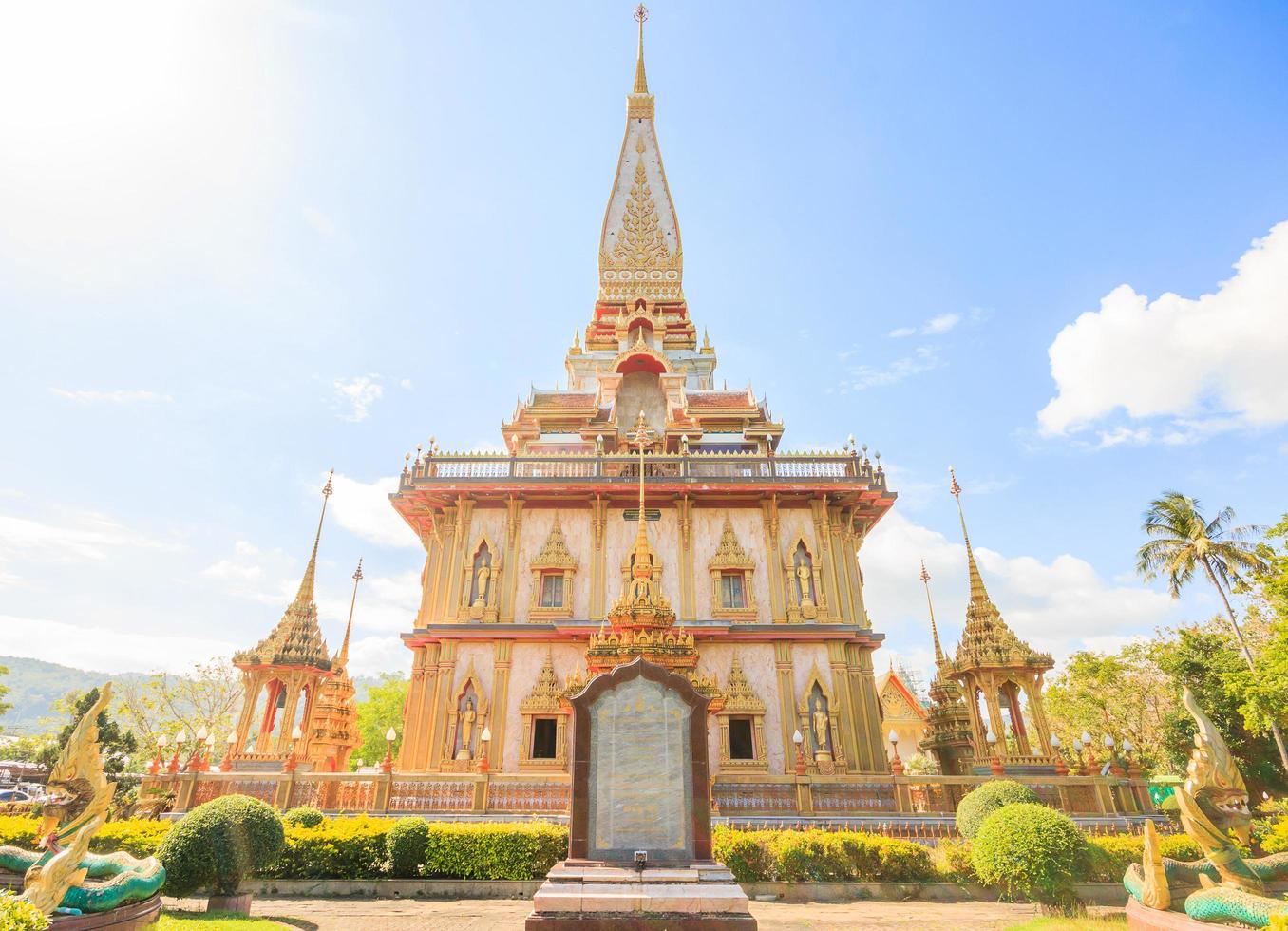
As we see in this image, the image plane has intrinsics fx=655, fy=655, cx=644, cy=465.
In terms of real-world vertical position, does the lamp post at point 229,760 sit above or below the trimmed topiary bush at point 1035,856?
above

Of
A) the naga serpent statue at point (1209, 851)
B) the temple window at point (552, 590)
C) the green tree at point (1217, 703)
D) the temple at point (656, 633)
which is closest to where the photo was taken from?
the naga serpent statue at point (1209, 851)

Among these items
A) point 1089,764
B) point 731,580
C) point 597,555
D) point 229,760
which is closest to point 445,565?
point 597,555

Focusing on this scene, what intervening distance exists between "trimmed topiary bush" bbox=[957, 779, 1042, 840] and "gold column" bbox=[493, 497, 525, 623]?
12.5 meters

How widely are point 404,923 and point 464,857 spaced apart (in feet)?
7.01

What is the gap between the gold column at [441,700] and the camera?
17.7 m

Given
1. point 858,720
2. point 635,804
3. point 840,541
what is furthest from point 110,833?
point 840,541

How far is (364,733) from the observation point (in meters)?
44.9

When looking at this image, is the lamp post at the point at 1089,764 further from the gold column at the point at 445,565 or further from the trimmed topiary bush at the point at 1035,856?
the gold column at the point at 445,565

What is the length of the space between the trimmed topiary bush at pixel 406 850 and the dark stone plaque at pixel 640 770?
4.18 meters

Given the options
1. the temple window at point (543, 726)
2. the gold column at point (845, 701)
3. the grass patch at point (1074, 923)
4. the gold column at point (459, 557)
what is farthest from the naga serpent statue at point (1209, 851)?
the gold column at point (459, 557)

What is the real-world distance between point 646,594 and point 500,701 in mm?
6251

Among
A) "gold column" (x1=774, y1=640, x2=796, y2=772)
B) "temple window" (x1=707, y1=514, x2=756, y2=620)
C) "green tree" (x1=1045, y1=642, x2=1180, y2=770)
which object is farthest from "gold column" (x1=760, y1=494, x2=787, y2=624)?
"green tree" (x1=1045, y1=642, x2=1180, y2=770)

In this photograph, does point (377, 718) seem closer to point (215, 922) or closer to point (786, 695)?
point (786, 695)

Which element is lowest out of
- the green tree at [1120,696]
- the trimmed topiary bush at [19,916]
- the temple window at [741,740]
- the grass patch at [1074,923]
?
the grass patch at [1074,923]
